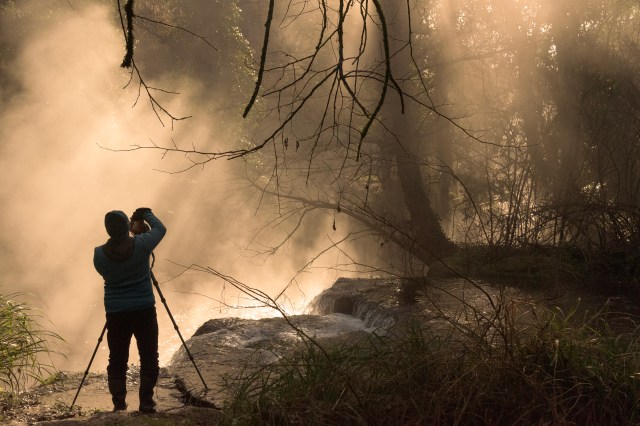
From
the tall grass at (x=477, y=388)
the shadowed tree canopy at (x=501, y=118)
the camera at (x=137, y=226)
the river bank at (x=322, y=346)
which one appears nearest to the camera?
the tall grass at (x=477, y=388)

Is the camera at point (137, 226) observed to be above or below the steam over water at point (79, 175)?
below

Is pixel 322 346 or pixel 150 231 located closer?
pixel 150 231

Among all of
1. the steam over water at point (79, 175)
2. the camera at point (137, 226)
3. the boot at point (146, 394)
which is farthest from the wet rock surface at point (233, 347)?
the steam over water at point (79, 175)

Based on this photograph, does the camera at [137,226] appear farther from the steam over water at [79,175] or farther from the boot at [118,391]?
the steam over water at [79,175]

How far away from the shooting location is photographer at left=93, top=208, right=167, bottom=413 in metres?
5.54

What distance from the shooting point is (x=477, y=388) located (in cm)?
424

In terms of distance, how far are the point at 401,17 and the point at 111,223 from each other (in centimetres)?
1088

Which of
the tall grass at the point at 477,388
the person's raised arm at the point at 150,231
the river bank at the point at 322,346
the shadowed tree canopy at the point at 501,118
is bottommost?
the tall grass at the point at 477,388

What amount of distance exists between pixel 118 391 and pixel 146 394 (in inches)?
10.7

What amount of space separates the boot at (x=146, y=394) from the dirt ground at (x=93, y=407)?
0.08 metres

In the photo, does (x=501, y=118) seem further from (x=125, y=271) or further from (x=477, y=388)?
(x=477, y=388)

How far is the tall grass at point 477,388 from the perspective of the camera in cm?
418

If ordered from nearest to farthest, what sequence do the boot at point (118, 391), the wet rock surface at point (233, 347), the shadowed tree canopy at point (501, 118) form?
the boot at point (118, 391)
the wet rock surface at point (233, 347)
the shadowed tree canopy at point (501, 118)

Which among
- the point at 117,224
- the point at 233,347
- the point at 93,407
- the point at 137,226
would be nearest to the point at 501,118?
the point at 233,347
